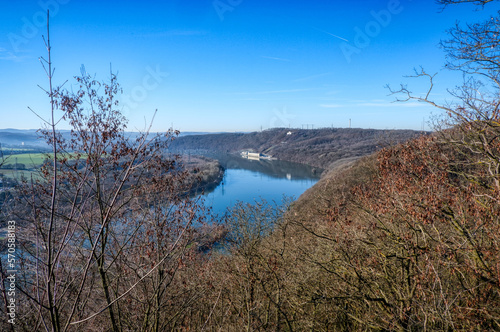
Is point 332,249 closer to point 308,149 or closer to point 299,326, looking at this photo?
point 299,326

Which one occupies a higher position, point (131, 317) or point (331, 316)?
point (131, 317)

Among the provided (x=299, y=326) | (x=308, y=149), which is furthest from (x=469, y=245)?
(x=308, y=149)

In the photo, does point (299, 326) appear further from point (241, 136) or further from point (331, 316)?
point (241, 136)

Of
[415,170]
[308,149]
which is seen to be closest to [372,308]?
[415,170]

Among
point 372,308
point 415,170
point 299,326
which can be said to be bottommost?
point 299,326

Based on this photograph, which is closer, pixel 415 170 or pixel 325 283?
pixel 325 283

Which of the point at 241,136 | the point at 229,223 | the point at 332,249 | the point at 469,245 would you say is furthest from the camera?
the point at 241,136

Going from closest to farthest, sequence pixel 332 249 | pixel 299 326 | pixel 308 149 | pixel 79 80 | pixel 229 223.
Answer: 1. pixel 79 80
2. pixel 299 326
3. pixel 332 249
4. pixel 229 223
5. pixel 308 149
